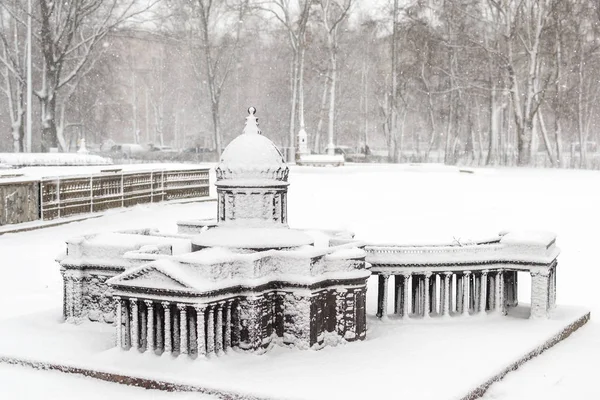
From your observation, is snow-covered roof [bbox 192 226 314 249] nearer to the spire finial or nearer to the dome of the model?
the dome of the model

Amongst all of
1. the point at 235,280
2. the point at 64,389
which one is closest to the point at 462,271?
the point at 235,280

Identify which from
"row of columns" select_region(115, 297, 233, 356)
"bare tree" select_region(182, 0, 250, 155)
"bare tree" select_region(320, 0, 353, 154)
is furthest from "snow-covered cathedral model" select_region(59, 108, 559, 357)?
"bare tree" select_region(182, 0, 250, 155)

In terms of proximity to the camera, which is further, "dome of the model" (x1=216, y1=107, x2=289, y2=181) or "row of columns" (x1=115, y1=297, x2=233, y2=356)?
"dome of the model" (x1=216, y1=107, x2=289, y2=181)

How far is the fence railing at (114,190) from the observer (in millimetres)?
25703

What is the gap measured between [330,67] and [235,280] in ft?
151

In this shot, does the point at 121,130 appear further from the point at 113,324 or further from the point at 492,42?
the point at 113,324

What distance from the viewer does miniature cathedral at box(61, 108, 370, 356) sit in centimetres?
1028

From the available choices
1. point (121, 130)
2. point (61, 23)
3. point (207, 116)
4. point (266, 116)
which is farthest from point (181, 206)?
point (121, 130)

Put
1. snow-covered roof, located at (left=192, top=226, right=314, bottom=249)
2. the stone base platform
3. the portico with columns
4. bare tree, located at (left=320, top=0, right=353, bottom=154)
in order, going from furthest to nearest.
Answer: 1. bare tree, located at (left=320, top=0, right=353, bottom=154)
2. the portico with columns
3. snow-covered roof, located at (left=192, top=226, right=314, bottom=249)
4. the stone base platform

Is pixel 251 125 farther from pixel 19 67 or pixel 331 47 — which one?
pixel 331 47

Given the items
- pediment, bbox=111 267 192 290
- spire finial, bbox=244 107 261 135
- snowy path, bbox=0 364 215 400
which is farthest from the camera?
spire finial, bbox=244 107 261 135

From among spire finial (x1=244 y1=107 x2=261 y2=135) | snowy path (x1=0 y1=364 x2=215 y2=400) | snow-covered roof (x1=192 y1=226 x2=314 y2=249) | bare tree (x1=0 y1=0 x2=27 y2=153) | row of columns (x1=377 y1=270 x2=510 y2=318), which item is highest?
bare tree (x1=0 y1=0 x2=27 y2=153)

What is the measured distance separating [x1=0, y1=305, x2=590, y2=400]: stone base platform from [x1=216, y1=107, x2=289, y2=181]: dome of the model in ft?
7.64

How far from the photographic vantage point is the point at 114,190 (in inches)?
1143
